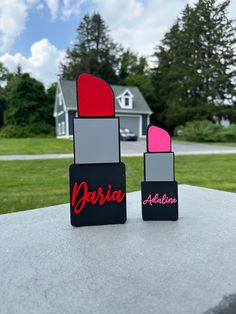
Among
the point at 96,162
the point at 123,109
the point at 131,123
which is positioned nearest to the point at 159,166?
the point at 96,162

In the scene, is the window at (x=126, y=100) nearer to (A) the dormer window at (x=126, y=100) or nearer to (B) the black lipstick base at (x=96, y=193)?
(A) the dormer window at (x=126, y=100)

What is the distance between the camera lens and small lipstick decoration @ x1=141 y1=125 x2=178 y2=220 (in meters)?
2.78

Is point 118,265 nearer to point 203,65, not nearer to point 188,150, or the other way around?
point 188,150

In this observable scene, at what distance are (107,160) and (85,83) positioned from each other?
0.81 m

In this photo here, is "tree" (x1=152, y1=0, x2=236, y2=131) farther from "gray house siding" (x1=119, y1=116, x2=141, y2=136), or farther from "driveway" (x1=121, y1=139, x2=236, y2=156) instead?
"driveway" (x1=121, y1=139, x2=236, y2=156)

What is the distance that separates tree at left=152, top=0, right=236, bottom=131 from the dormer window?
16.1 feet

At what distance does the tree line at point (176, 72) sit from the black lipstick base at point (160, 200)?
22513 mm


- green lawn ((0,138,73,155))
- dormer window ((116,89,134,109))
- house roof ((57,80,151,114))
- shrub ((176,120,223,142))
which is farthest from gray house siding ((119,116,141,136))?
green lawn ((0,138,73,155))

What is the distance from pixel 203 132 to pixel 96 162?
18674mm

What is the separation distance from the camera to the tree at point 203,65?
23.6 meters

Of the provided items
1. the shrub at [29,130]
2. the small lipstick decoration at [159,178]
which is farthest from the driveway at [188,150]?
the shrub at [29,130]

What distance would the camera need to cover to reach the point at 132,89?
25.4m

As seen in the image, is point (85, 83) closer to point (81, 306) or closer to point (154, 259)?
point (154, 259)

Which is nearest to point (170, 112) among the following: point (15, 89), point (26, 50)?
point (26, 50)
